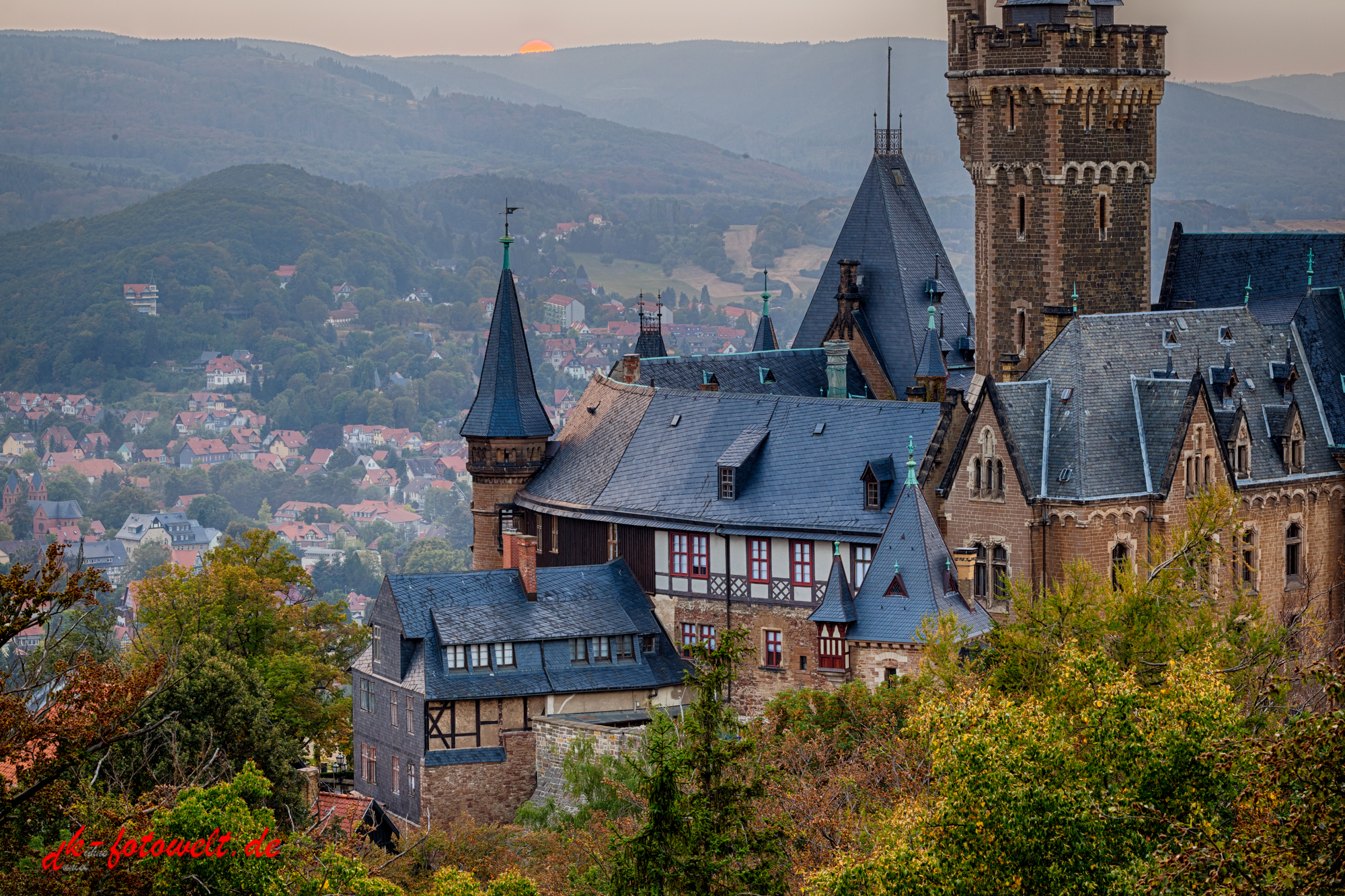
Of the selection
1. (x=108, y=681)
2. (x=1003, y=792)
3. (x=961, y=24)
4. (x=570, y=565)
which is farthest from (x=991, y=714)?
(x=961, y=24)

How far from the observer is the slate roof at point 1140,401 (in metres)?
63.0

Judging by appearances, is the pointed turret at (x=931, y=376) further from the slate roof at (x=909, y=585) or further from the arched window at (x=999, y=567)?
the slate roof at (x=909, y=585)

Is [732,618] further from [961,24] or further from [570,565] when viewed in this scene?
[961,24]

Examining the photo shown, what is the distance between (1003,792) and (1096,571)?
100 ft

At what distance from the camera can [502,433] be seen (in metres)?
78.3

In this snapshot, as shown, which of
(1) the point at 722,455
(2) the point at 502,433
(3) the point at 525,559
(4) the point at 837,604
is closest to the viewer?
(4) the point at 837,604

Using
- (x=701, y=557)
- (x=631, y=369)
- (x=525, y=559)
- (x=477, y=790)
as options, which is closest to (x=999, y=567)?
(x=701, y=557)

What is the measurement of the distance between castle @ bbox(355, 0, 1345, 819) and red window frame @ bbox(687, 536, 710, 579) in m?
0.07

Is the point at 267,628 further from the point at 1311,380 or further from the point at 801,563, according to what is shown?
the point at 1311,380

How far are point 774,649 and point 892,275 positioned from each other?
25742mm

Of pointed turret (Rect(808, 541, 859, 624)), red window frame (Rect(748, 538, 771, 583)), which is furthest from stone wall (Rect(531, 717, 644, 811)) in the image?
red window frame (Rect(748, 538, 771, 583))

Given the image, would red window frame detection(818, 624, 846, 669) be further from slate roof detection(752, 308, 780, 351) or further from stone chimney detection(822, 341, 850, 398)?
slate roof detection(752, 308, 780, 351)

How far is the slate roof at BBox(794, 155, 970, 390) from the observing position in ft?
282

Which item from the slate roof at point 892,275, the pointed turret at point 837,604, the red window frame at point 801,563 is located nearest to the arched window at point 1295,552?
the pointed turret at point 837,604
